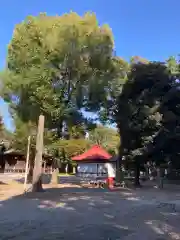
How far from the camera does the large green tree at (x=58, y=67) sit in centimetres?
2816

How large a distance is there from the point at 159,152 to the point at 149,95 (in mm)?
4407

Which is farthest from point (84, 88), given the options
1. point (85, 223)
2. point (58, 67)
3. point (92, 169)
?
point (92, 169)

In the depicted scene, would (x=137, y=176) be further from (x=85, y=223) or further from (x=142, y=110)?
(x=85, y=223)

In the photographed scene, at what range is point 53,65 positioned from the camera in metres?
28.6

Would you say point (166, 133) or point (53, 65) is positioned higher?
point (53, 65)

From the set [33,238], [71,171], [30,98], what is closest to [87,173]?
[71,171]

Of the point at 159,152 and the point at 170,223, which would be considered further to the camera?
the point at 159,152

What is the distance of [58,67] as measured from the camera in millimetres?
28891

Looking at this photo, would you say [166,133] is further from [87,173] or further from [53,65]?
[87,173]

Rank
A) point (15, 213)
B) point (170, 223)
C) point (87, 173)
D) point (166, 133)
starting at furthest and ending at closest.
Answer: point (87, 173) < point (166, 133) < point (15, 213) < point (170, 223)

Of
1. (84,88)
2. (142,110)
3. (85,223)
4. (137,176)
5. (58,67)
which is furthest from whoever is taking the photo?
(84,88)

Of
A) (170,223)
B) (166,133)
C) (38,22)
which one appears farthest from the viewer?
(38,22)

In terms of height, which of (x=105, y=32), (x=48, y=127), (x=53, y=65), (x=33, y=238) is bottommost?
(x=33, y=238)

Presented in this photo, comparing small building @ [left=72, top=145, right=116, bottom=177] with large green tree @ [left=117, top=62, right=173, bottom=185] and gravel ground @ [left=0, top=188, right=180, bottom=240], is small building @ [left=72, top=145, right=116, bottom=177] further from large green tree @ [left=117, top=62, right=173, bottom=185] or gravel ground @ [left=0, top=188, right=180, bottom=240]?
gravel ground @ [left=0, top=188, right=180, bottom=240]
